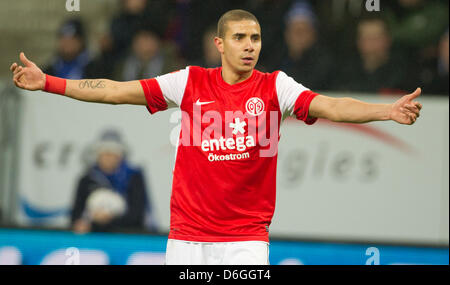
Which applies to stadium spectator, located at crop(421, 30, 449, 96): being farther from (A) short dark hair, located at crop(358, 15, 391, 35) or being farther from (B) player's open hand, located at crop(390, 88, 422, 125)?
(B) player's open hand, located at crop(390, 88, 422, 125)

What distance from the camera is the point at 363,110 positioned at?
17.8ft

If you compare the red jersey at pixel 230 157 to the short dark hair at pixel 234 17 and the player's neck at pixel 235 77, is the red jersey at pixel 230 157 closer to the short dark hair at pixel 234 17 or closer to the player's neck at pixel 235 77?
the player's neck at pixel 235 77

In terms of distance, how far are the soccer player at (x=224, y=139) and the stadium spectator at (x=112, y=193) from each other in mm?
3337

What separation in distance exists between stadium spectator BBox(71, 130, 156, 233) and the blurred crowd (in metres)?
1.17

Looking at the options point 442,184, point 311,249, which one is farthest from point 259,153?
point 442,184

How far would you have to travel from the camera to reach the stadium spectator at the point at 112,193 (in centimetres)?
910

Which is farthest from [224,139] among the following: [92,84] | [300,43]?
[300,43]

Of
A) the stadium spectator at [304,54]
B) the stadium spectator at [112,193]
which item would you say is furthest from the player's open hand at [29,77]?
the stadium spectator at [304,54]

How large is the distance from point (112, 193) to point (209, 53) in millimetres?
2173

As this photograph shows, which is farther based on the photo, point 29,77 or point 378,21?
point 378,21

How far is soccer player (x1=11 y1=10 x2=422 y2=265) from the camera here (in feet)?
18.8

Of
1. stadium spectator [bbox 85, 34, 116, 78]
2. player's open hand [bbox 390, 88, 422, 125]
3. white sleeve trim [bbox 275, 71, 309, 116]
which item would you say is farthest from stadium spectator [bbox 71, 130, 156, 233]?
player's open hand [bbox 390, 88, 422, 125]

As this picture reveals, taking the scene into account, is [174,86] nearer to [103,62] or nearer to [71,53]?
[103,62]

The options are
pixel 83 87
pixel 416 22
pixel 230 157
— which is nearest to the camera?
pixel 230 157
